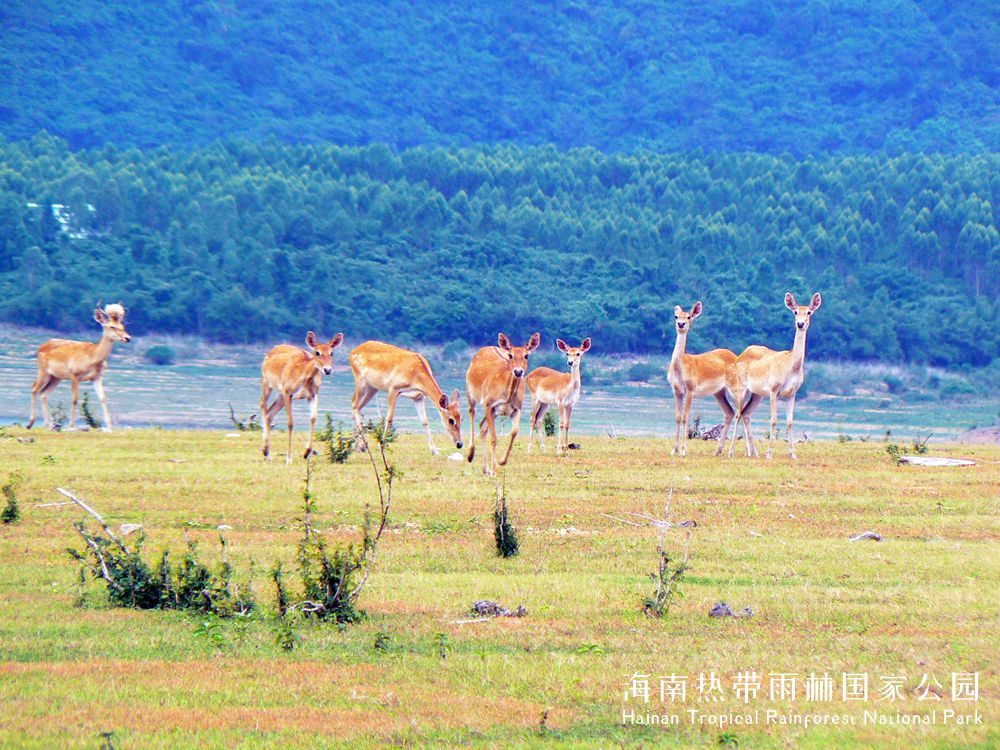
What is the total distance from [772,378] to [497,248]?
66160 millimetres

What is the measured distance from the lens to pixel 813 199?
97.6 meters

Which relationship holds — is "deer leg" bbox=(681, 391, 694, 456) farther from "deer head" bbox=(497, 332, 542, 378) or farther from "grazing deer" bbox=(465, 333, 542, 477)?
"deer head" bbox=(497, 332, 542, 378)

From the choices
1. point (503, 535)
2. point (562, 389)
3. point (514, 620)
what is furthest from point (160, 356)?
point (514, 620)

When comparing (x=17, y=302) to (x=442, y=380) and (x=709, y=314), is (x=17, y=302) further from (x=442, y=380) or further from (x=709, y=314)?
(x=709, y=314)

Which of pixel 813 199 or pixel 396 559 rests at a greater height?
pixel 813 199

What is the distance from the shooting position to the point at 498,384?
20.2 meters

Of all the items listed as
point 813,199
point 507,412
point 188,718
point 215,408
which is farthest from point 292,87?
point 188,718

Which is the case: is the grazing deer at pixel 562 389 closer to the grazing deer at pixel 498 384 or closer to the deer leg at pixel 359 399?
the grazing deer at pixel 498 384

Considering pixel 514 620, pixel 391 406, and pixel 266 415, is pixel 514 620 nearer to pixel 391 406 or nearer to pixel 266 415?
pixel 266 415

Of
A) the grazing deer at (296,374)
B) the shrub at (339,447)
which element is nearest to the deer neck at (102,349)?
the grazing deer at (296,374)

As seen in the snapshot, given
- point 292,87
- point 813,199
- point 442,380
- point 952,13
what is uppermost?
point 952,13

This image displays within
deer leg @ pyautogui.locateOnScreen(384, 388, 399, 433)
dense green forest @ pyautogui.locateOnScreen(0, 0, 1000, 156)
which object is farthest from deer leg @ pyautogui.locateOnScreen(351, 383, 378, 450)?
dense green forest @ pyautogui.locateOnScreen(0, 0, 1000, 156)

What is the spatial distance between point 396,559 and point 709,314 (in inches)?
2766

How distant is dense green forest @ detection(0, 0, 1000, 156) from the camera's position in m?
157
